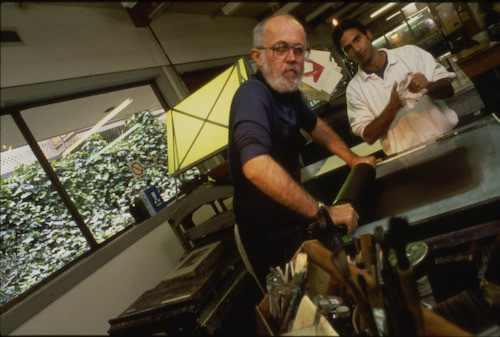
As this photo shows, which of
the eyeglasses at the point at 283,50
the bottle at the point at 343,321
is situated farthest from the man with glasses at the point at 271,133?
the bottle at the point at 343,321

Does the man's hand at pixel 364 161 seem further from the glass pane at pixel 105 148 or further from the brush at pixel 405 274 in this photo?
the glass pane at pixel 105 148

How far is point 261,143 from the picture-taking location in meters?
1.31

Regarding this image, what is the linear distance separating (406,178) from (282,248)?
87 cm

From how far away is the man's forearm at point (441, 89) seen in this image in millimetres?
2184

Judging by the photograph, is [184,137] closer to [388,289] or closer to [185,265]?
[185,265]

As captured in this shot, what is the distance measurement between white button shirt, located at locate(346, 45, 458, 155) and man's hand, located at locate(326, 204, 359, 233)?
1.58m

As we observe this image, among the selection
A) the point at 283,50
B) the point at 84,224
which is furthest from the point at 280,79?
the point at 84,224

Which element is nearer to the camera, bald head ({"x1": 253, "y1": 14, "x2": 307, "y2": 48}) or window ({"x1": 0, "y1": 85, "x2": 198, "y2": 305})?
bald head ({"x1": 253, "y1": 14, "x2": 307, "y2": 48})

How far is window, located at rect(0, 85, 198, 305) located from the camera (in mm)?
2426

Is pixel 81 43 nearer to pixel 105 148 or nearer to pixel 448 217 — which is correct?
pixel 105 148

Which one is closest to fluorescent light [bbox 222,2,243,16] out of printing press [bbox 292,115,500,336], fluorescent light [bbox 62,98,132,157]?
fluorescent light [bbox 62,98,132,157]

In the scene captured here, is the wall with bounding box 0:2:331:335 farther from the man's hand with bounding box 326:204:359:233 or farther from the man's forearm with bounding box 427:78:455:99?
the man's forearm with bounding box 427:78:455:99

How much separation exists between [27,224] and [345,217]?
9.11 ft

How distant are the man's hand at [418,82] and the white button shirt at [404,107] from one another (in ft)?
1.05
